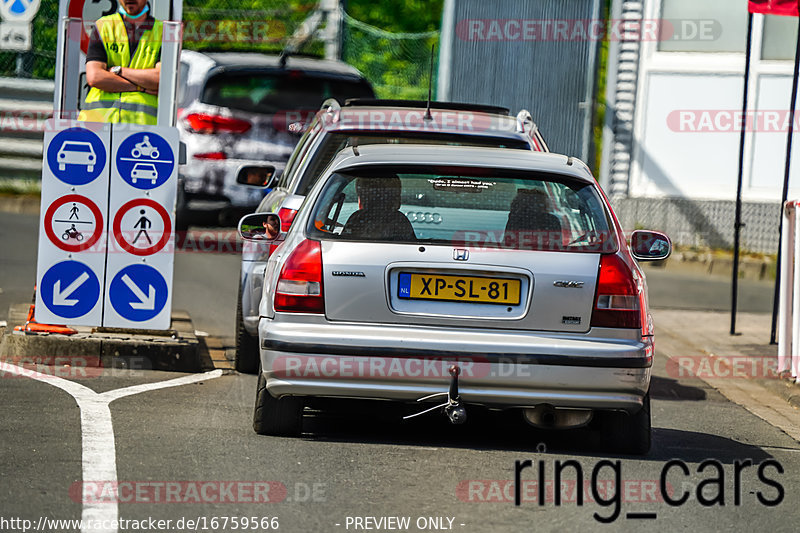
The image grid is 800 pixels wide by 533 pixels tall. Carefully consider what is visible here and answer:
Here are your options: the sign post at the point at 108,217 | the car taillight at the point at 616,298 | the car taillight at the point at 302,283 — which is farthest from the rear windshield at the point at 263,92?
the car taillight at the point at 616,298

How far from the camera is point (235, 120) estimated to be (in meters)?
14.1

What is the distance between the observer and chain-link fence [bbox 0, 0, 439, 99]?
738 inches

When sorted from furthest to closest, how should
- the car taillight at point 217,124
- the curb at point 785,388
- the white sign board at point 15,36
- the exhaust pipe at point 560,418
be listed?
the white sign board at point 15,36 → the car taillight at point 217,124 → the curb at point 785,388 → the exhaust pipe at point 560,418

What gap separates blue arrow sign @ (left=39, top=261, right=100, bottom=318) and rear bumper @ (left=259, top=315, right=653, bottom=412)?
268cm

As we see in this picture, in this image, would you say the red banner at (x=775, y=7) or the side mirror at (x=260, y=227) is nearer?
the side mirror at (x=260, y=227)

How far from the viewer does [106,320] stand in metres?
8.86

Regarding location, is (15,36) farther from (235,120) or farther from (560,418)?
(560,418)

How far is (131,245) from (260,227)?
1.44 meters

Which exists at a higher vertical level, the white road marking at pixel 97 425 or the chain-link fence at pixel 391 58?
the chain-link fence at pixel 391 58

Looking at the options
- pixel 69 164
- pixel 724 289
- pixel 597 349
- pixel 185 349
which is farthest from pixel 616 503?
pixel 724 289

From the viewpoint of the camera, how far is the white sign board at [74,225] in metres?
8.77

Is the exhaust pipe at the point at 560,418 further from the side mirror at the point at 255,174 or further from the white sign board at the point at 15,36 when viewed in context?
the white sign board at the point at 15,36

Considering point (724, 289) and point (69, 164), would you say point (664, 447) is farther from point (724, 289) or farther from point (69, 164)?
point (724, 289)

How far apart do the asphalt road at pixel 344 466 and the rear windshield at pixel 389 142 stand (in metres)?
1.28
